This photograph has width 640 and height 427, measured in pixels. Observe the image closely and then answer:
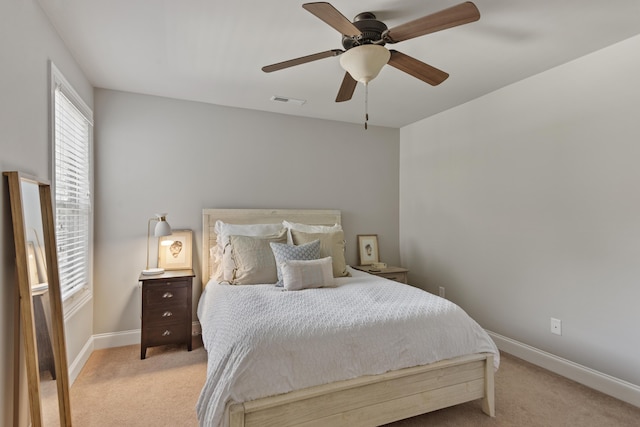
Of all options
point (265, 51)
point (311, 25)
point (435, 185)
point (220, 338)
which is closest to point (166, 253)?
→ point (220, 338)

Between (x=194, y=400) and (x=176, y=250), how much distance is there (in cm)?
154

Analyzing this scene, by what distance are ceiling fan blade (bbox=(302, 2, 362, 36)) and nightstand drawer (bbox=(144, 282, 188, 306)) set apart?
252 cm

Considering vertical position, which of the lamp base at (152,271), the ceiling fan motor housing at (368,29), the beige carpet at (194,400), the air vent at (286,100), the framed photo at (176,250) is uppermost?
the air vent at (286,100)

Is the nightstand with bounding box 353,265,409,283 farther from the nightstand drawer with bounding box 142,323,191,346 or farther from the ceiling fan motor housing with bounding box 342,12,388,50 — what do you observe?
the ceiling fan motor housing with bounding box 342,12,388,50

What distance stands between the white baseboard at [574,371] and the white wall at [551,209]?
0.05 m

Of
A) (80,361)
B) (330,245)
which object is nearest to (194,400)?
(80,361)

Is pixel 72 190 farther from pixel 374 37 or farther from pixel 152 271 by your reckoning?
pixel 374 37

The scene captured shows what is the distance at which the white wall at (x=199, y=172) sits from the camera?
3295 mm

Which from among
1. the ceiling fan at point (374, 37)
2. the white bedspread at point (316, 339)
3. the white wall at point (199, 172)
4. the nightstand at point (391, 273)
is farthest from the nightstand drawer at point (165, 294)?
the ceiling fan at point (374, 37)

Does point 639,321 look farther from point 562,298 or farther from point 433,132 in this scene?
point 433,132

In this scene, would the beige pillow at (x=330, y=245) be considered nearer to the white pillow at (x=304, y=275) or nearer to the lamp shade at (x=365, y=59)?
the white pillow at (x=304, y=275)

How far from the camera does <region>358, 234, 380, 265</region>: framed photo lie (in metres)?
4.30

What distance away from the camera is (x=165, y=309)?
121 inches

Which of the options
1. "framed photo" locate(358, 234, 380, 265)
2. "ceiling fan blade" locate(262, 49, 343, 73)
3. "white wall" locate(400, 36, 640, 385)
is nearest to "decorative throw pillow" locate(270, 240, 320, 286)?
"framed photo" locate(358, 234, 380, 265)
